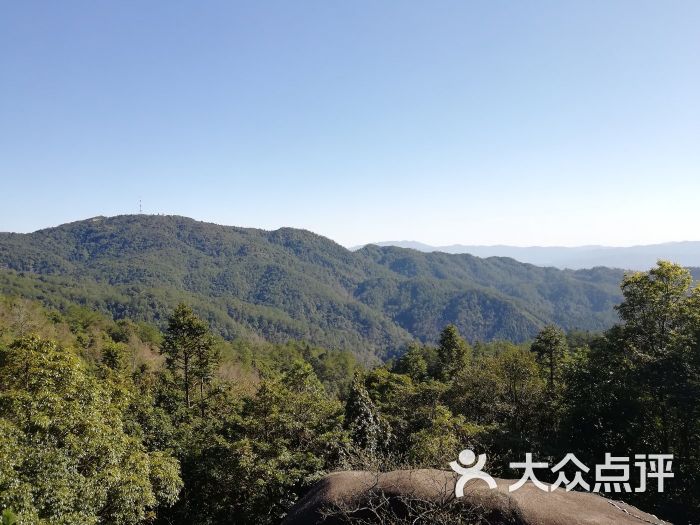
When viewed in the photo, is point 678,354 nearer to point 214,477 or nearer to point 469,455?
point 469,455

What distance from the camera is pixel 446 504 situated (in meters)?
9.74

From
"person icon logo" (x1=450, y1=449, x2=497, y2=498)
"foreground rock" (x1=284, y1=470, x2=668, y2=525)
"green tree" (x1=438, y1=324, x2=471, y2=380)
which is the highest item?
"person icon logo" (x1=450, y1=449, x2=497, y2=498)

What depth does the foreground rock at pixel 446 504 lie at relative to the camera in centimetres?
941

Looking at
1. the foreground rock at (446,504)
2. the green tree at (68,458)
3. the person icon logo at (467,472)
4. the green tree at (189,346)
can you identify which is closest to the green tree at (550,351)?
the foreground rock at (446,504)

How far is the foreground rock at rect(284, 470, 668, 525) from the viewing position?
941 centimetres

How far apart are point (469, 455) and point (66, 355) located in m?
12.9

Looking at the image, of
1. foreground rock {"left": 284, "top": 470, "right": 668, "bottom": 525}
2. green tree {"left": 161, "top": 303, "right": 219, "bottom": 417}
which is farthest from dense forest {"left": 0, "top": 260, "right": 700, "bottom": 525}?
green tree {"left": 161, "top": 303, "right": 219, "bottom": 417}

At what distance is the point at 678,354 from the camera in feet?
50.3

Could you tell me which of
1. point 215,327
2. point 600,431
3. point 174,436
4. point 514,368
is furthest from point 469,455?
point 215,327

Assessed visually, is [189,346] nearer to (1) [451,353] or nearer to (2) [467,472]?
(2) [467,472]

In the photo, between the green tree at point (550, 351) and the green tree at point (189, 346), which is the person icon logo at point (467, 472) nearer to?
the green tree at point (189, 346)

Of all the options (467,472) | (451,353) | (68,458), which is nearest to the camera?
(467,472)

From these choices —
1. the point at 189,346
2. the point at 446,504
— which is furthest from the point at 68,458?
the point at 189,346

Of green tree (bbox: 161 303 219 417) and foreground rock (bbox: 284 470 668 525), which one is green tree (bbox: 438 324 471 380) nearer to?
green tree (bbox: 161 303 219 417)
